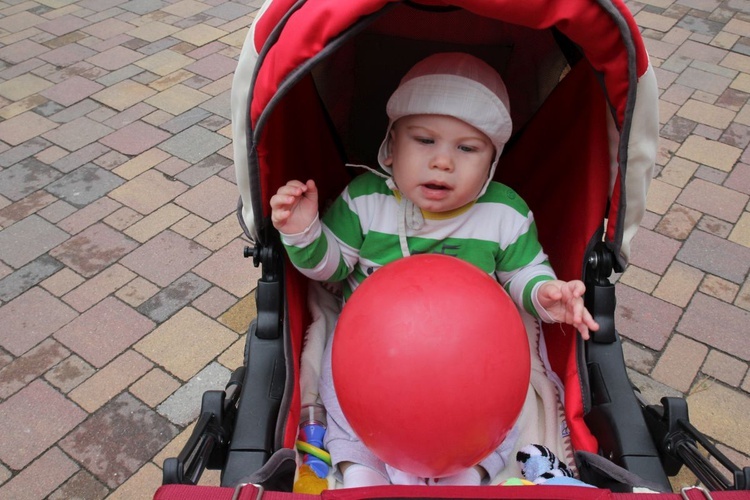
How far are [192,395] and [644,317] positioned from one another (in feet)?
5.56

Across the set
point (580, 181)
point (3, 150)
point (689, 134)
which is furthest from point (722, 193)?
point (3, 150)

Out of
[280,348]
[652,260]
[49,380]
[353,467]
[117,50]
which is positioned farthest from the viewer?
[117,50]

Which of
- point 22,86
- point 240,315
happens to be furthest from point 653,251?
point 22,86

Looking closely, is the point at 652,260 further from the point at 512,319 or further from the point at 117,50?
the point at 117,50

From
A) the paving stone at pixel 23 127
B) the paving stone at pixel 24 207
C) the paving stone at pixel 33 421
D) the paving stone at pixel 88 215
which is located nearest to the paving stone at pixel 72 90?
the paving stone at pixel 23 127

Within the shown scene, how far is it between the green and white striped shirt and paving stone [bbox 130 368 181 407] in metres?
0.92

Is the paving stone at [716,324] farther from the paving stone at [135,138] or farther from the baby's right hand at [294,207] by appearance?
the paving stone at [135,138]

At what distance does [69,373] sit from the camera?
2270 millimetres

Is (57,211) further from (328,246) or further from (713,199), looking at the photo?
(713,199)

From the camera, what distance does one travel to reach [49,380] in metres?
2.25

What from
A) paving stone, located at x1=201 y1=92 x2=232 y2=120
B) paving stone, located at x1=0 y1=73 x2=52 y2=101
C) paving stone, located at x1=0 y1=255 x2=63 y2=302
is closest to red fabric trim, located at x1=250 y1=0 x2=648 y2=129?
paving stone, located at x1=0 y1=255 x2=63 y2=302

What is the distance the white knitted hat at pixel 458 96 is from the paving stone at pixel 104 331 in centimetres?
135

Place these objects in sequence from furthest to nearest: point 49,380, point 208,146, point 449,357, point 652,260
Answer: point 208,146
point 652,260
point 49,380
point 449,357

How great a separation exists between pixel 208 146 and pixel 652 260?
2.16m
